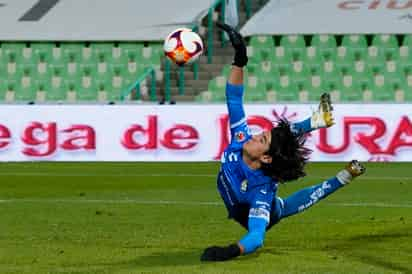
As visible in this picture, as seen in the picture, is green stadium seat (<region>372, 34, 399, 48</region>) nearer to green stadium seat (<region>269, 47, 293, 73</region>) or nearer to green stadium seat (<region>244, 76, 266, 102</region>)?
green stadium seat (<region>269, 47, 293, 73</region>)

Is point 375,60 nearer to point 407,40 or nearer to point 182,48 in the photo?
point 407,40

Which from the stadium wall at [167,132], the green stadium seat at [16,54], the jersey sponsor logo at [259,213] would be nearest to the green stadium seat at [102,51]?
the green stadium seat at [16,54]

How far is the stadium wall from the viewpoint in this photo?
75.2 ft

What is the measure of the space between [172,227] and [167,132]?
1073cm

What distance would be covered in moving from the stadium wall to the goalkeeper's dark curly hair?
1294 cm

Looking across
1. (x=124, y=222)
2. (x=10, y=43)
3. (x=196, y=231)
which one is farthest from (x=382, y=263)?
(x=10, y=43)

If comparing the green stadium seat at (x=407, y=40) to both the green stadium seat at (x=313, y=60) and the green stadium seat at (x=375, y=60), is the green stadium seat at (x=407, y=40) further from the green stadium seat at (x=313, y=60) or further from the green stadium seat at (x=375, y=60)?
the green stadium seat at (x=313, y=60)

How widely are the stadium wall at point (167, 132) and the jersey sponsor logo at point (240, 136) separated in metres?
12.7

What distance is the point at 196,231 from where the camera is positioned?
12.4 m

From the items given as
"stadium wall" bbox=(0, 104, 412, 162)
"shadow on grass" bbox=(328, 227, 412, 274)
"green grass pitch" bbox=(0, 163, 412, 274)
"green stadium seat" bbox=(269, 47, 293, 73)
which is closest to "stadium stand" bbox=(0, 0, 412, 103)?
"green stadium seat" bbox=(269, 47, 293, 73)

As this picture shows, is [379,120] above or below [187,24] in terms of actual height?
below

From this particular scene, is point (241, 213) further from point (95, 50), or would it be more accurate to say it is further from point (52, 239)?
point (95, 50)

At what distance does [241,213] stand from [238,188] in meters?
0.30

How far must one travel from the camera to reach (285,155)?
9.92 meters
